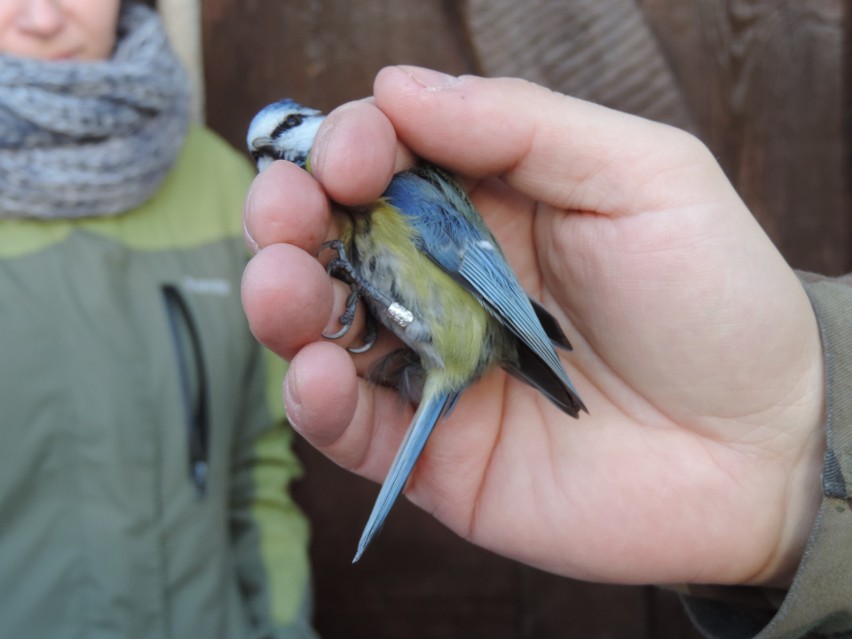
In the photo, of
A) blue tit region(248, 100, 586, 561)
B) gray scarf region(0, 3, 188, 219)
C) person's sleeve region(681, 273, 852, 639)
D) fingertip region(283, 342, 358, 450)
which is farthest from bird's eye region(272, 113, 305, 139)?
person's sleeve region(681, 273, 852, 639)

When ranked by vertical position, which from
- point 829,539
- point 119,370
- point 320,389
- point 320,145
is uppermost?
point 320,145

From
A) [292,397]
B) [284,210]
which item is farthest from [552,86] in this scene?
[292,397]

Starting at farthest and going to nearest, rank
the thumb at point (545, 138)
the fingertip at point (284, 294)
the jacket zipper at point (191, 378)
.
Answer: the jacket zipper at point (191, 378)
the thumb at point (545, 138)
the fingertip at point (284, 294)

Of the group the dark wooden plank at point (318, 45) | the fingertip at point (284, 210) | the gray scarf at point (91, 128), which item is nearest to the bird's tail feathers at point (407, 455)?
the fingertip at point (284, 210)

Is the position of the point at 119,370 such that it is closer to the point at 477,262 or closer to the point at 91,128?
the point at 91,128

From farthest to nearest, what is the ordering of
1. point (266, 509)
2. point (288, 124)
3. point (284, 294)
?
point (266, 509), point (288, 124), point (284, 294)

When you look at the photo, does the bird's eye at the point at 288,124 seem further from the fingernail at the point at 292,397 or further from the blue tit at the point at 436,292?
the fingernail at the point at 292,397
